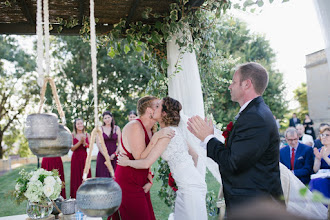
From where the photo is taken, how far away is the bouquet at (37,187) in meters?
2.37

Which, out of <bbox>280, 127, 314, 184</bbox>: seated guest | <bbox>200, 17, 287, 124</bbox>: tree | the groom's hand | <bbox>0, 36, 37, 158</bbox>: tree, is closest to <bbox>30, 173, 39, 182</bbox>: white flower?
the groom's hand

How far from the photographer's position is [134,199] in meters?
2.72

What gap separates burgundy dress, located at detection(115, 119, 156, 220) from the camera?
2.66m

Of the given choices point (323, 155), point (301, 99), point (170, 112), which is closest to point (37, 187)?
point (170, 112)

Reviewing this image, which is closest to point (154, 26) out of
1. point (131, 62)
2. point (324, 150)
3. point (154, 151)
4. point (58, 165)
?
point (154, 151)

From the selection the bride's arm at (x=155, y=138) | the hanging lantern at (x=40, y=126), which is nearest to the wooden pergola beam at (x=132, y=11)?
the bride's arm at (x=155, y=138)

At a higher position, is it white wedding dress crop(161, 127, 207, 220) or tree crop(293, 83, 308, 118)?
tree crop(293, 83, 308, 118)

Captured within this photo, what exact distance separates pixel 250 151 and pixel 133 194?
1357 mm

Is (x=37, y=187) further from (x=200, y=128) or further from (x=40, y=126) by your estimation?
(x=200, y=128)

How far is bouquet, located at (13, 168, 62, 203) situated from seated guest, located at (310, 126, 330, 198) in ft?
9.69

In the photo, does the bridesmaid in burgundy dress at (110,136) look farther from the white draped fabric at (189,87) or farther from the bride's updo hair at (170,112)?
the bride's updo hair at (170,112)

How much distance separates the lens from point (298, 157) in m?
4.06

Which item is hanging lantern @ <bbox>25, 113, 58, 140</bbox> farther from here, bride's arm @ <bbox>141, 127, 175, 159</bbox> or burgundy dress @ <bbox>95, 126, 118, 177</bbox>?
burgundy dress @ <bbox>95, 126, 118, 177</bbox>

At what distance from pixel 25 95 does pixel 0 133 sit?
2337 mm
